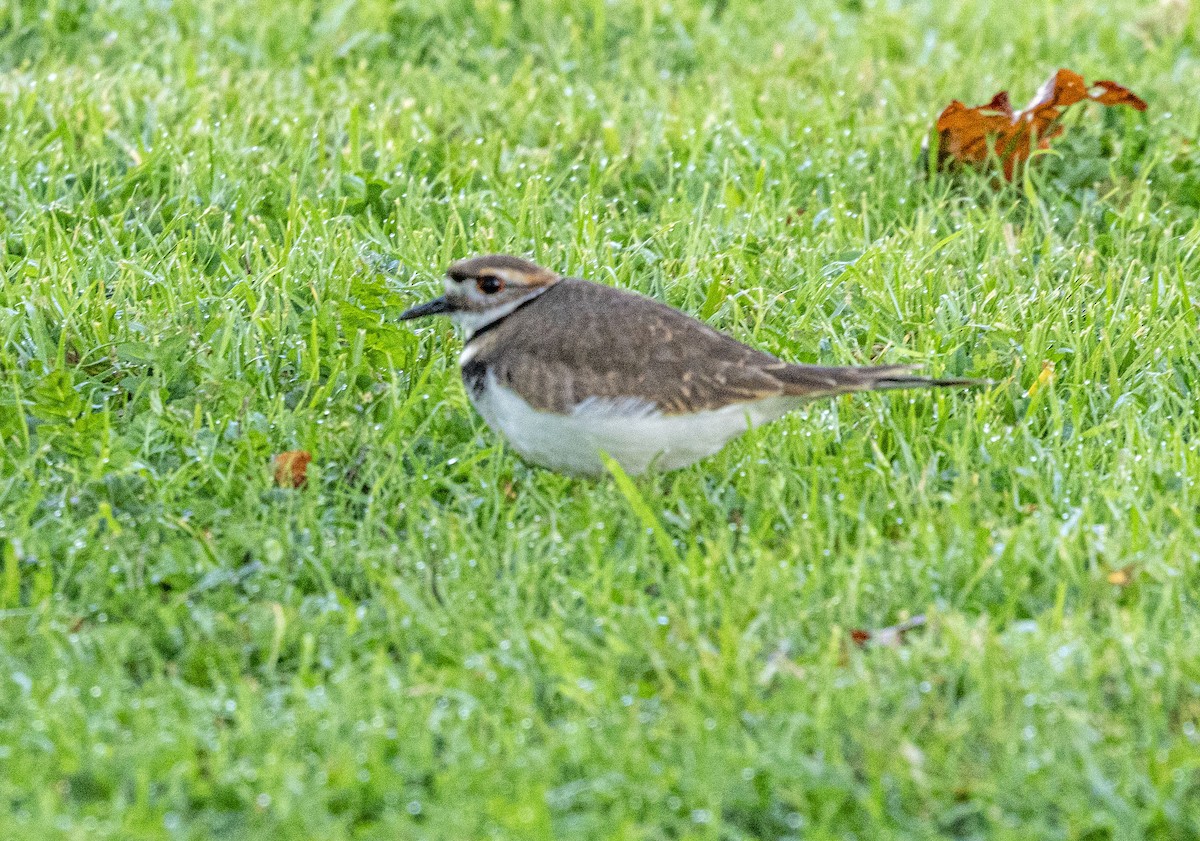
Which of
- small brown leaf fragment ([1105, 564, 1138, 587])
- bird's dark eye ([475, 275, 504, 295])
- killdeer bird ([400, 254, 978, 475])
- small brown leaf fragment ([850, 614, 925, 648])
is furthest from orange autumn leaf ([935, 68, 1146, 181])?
small brown leaf fragment ([850, 614, 925, 648])

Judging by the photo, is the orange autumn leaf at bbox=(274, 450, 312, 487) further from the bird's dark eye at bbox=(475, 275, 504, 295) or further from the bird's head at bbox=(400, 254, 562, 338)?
the bird's dark eye at bbox=(475, 275, 504, 295)

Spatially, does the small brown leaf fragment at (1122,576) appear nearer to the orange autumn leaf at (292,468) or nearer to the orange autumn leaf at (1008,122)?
the orange autumn leaf at (292,468)

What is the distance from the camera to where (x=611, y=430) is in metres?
4.41

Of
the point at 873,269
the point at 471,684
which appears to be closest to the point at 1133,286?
the point at 873,269

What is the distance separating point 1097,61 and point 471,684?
244 inches

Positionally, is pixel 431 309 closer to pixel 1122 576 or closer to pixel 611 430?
pixel 611 430

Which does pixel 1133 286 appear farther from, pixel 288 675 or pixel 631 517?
pixel 288 675

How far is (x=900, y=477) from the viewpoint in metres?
4.72

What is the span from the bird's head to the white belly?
415 mm

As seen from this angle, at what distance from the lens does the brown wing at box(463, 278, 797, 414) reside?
4.48 meters

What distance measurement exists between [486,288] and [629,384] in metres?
0.69

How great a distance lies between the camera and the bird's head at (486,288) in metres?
4.89

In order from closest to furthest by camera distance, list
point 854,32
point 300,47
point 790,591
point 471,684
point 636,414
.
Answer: point 471,684, point 790,591, point 636,414, point 300,47, point 854,32

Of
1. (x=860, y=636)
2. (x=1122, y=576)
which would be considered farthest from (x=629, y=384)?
(x=1122, y=576)
